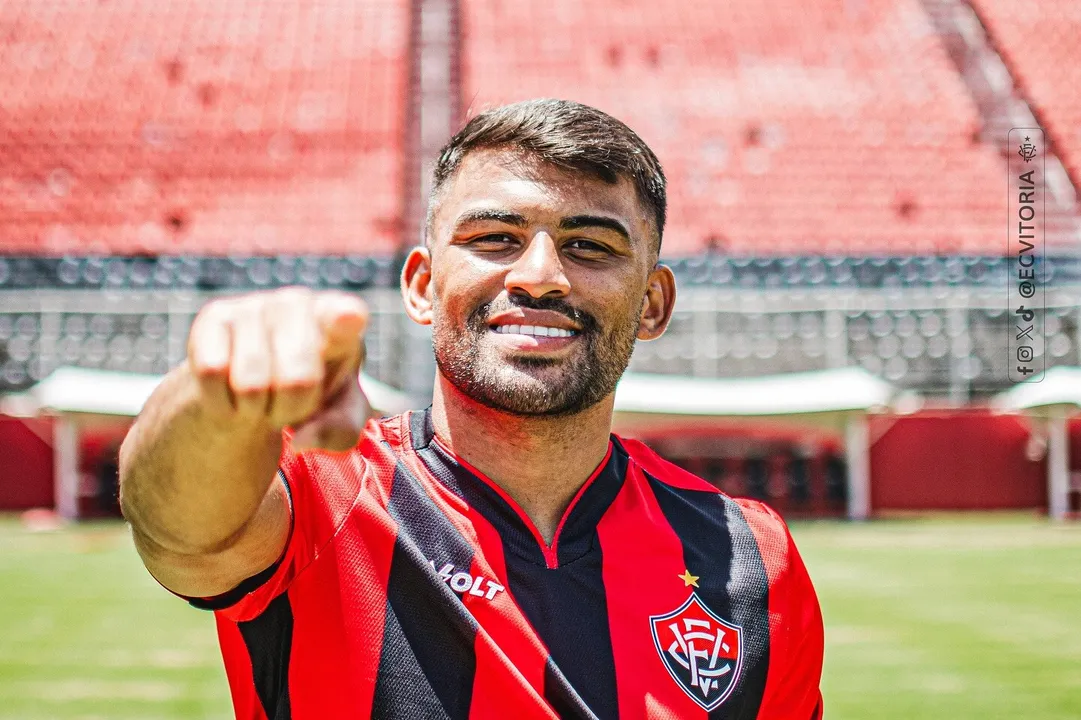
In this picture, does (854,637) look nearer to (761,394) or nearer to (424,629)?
(424,629)

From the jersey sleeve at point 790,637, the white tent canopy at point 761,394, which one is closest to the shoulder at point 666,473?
the jersey sleeve at point 790,637

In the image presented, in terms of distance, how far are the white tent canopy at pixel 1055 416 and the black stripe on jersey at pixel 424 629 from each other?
43.4 feet

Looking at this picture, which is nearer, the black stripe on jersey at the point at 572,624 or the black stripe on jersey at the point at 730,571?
the black stripe on jersey at the point at 572,624

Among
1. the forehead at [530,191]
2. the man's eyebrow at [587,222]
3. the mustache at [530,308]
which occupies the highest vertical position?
the forehead at [530,191]

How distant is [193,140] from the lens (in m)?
17.7

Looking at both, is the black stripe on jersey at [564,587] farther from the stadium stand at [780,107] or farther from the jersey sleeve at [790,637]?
the stadium stand at [780,107]

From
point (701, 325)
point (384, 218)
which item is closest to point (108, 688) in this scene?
point (701, 325)

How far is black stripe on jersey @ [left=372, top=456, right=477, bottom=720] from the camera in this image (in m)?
1.44

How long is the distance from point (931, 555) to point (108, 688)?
726 cm

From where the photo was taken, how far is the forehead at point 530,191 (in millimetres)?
1563

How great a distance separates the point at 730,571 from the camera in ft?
5.55

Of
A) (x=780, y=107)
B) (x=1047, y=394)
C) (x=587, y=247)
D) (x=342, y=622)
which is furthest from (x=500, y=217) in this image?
(x=780, y=107)

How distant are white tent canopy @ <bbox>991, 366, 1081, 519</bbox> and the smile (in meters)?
13.2

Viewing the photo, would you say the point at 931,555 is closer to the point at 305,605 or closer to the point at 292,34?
the point at 305,605
